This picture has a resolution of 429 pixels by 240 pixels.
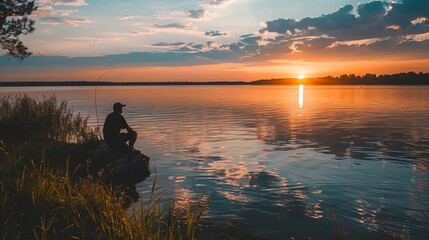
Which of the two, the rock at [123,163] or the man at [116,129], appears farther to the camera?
the man at [116,129]

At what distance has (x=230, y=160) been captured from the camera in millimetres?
17766

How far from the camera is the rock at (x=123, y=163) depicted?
14047 mm

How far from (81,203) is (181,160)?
11.2m

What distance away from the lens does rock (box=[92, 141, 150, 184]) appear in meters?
14.0

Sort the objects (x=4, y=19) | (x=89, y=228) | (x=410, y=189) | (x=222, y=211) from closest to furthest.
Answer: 1. (x=89, y=228)
2. (x=222, y=211)
3. (x=410, y=189)
4. (x=4, y=19)

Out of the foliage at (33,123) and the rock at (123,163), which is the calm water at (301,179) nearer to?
the rock at (123,163)

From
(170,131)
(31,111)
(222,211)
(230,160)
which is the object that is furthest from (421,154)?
(31,111)

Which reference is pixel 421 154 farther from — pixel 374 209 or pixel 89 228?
pixel 89 228

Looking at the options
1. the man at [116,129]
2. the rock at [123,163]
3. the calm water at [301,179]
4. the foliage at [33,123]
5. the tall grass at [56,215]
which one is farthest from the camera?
the foliage at [33,123]

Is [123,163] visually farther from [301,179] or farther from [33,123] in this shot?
[301,179]

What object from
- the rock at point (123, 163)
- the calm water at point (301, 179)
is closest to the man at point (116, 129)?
the rock at point (123, 163)

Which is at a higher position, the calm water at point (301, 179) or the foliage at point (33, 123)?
the foliage at point (33, 123)

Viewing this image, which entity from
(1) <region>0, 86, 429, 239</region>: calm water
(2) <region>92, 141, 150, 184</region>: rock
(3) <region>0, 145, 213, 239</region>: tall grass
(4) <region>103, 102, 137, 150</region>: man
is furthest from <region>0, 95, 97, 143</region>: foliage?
(3) <region>0, 145, 213, 239</region>: tall grass

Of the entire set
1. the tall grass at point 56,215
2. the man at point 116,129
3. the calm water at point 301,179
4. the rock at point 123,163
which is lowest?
the calm water at point 301,179
